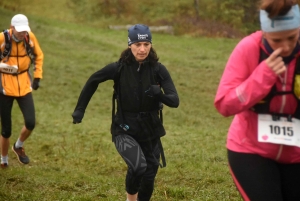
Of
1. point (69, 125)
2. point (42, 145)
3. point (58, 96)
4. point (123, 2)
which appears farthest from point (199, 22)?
point (42, 145)

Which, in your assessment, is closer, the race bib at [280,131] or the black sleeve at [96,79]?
the race bib at [280,131]

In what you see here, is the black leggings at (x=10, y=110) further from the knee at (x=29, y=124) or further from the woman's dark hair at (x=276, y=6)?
the woman's dark hair at (x=276, y=6)

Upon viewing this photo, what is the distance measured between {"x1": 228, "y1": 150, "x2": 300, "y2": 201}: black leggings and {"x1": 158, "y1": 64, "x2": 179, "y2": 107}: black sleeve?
88.4 inches

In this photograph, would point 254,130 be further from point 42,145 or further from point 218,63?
point 218,63

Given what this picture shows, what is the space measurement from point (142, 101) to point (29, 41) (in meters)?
3.42

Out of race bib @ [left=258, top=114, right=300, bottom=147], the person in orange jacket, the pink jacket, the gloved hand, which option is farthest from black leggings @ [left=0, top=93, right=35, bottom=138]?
race bib @ [left=258, top=114, right=300, bottom=147]

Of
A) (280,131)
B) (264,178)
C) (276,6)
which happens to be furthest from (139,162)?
(276,6)

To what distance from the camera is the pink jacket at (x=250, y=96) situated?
11.9 feet

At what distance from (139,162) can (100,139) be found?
7.04m

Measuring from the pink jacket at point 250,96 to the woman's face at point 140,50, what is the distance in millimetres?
2459

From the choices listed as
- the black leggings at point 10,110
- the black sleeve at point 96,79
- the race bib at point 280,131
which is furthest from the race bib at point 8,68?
the race bib at point 280,131

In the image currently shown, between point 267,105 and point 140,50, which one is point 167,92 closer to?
point 140,50

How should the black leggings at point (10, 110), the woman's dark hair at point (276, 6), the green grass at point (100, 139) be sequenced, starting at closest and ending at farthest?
the woman's dark hair at point (276, 6) < the green grass at point (100, 139) < the black leggings at point (10, 110)

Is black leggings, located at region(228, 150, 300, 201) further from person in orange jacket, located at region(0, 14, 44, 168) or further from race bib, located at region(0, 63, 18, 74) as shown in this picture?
race bib, located at region(0, 63, 18, 74)
